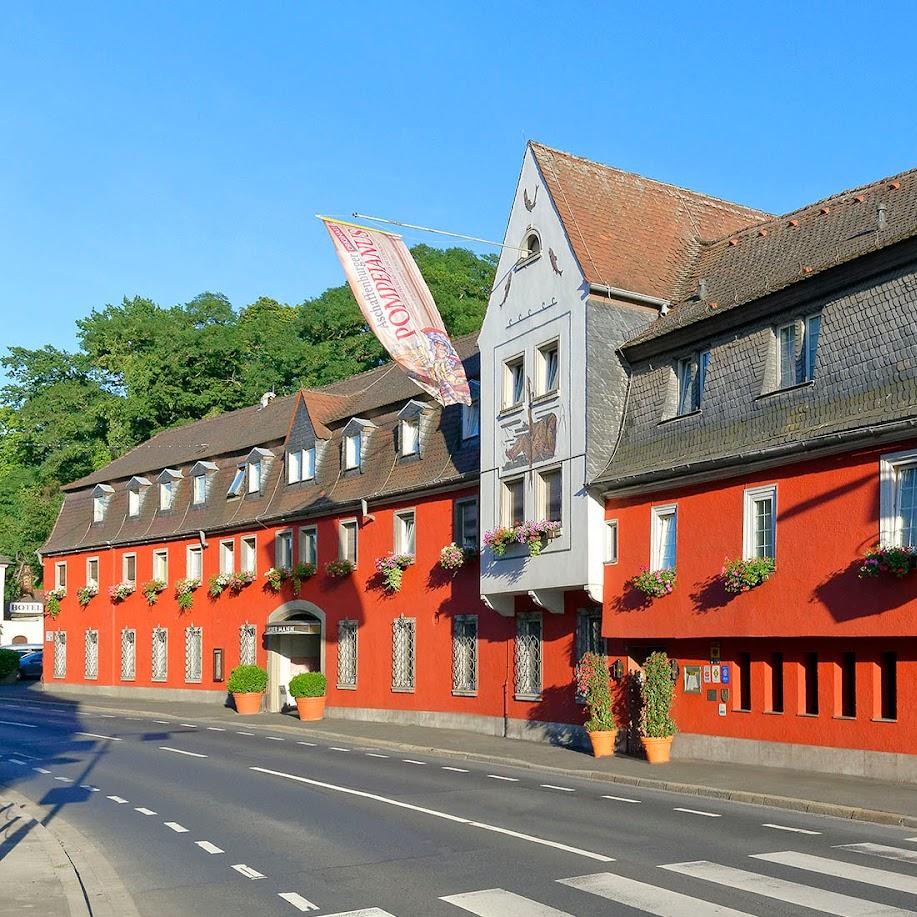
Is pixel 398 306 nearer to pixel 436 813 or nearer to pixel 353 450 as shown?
pixel 353 450

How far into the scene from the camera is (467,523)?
32.9 metres

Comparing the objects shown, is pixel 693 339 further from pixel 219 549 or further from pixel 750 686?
pixel 219 549

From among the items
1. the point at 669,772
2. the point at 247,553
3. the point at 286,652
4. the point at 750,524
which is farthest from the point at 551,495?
the point at 247,553

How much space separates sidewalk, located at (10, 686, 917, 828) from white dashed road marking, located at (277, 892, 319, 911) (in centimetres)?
823

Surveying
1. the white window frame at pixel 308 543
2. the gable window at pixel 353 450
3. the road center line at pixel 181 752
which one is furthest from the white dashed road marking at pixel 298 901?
the white window frame at pixel 308 543

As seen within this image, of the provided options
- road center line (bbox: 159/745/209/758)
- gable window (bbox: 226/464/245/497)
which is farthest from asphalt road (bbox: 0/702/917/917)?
gable window (bbox: 226/464/245/497)

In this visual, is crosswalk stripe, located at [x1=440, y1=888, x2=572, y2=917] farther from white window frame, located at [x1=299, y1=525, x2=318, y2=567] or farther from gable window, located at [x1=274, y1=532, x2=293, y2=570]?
gable window, located at [x1=274, y1=532, x2=293, y2=570]

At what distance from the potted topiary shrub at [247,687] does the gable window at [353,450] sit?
23.6 ft

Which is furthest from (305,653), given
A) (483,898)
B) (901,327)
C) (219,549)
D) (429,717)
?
(483,898)

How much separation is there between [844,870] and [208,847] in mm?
6870

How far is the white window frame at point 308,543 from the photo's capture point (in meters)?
40.0

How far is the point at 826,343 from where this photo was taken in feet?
71.2

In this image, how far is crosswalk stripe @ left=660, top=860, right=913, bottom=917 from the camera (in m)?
10.4

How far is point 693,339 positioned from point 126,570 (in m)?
32.8
